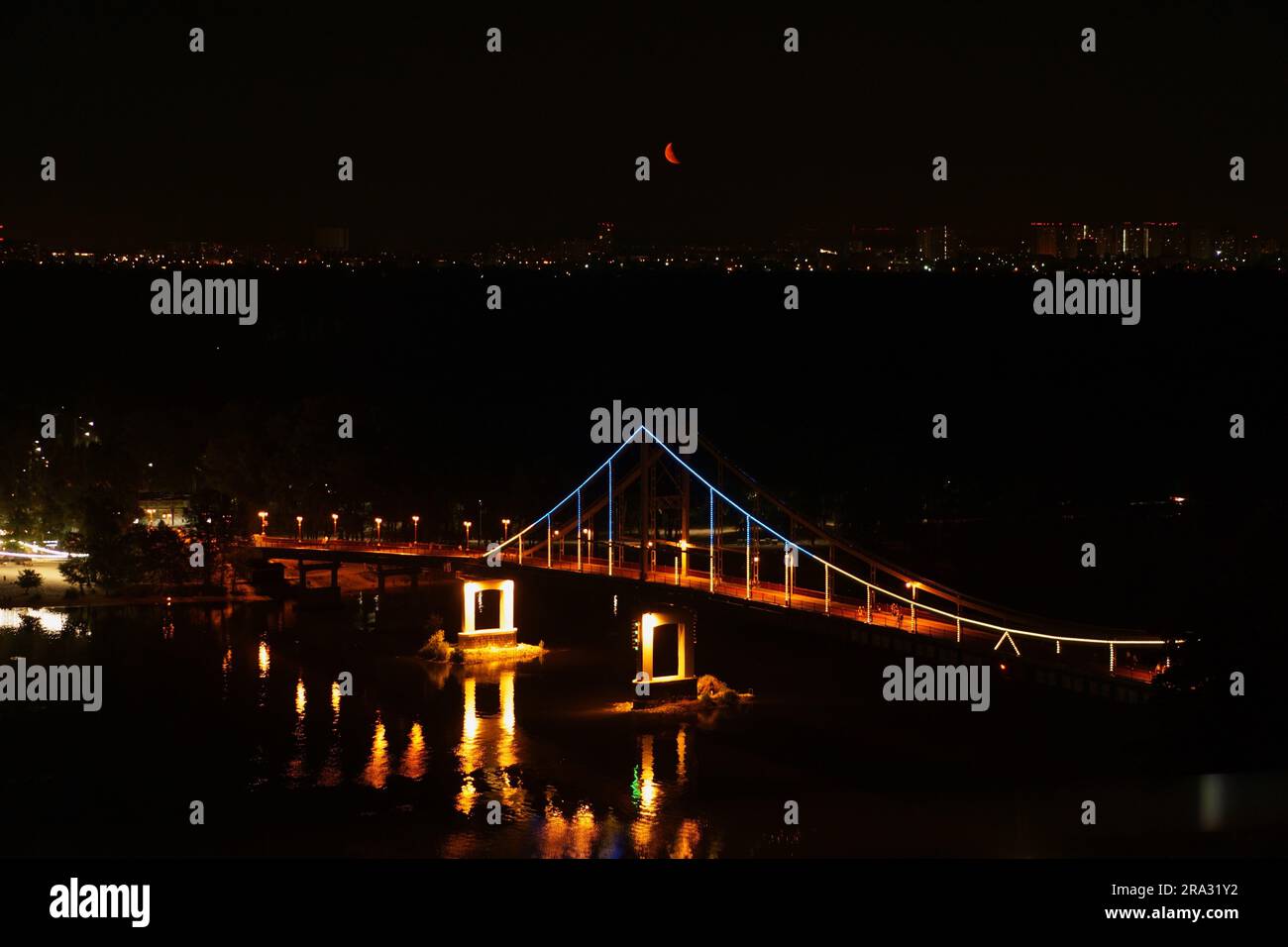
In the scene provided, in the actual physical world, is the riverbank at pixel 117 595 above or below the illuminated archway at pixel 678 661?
above

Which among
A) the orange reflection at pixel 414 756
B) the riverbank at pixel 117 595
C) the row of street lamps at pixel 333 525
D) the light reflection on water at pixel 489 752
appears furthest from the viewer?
the row of street lamps at pixel 333 525

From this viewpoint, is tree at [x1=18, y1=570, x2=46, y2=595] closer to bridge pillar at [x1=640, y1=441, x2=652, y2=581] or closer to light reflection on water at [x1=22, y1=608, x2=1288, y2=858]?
light reflection on water at [x1=22, y1=608, x2=1288, y2=858]

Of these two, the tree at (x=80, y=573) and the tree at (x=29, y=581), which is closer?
the tree at (x=29, y=581)

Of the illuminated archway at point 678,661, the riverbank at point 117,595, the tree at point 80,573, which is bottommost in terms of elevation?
the illuminated archway at point 678,661

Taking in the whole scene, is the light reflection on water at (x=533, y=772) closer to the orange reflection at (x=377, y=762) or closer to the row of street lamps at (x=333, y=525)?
the orange reflection at (x=377, y=762)

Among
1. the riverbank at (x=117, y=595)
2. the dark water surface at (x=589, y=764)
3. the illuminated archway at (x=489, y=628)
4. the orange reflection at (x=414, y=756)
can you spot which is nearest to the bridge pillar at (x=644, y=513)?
the dark water surface at (x=589, y=764)

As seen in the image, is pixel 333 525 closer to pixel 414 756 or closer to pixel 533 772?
pixel 414 756

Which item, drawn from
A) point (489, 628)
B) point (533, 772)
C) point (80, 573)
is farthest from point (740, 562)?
point (533, 772)
